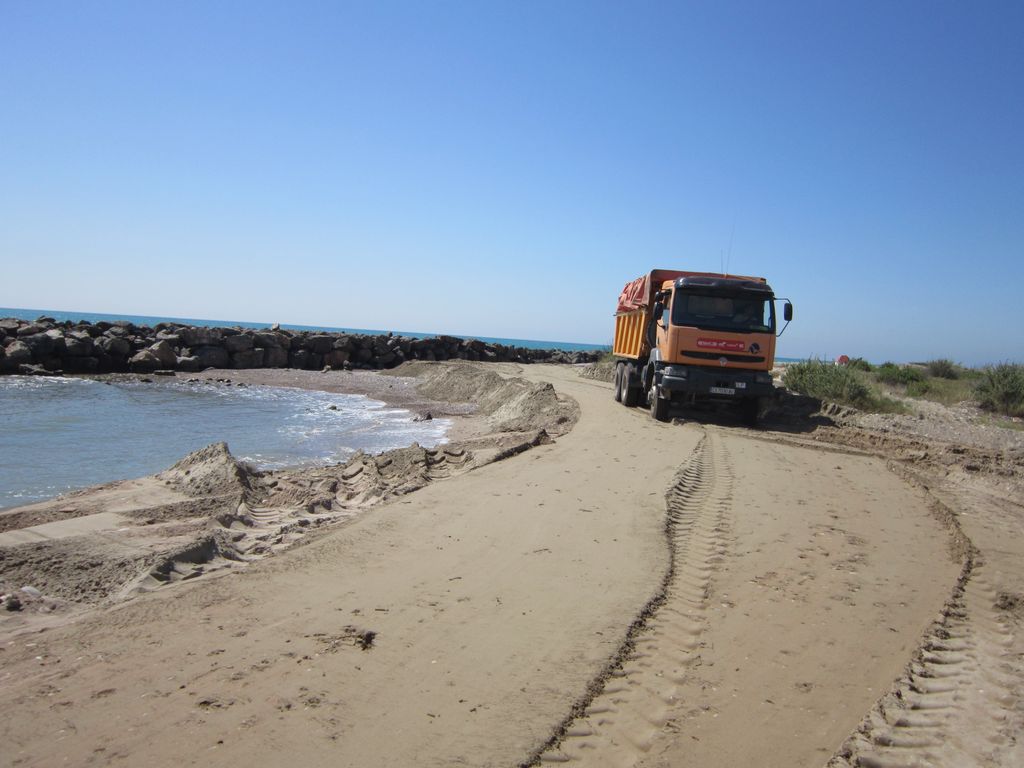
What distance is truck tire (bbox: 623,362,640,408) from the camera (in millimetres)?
17484

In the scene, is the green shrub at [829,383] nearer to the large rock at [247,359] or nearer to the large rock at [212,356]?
the large rock at [247,359]

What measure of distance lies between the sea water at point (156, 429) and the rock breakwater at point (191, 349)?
3.09 m

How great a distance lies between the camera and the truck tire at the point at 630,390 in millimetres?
17484

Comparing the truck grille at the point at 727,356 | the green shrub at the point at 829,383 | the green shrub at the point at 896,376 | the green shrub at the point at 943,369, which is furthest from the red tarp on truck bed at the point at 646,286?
the green shrub at the point at 943,369

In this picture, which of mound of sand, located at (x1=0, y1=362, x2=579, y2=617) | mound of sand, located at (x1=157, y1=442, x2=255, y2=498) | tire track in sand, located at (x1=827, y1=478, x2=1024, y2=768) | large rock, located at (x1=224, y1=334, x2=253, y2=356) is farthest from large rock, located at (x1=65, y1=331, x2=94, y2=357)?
tire track in sand, located at (x1=827, y1=478, x2=1024, y2=768)

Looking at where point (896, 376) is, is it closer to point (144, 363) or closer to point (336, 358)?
point (336, 358)

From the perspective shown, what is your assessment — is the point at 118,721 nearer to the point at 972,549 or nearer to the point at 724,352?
the point at 972,549

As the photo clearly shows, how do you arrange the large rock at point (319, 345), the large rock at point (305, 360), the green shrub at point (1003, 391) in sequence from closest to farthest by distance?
the green shrub at point (1003, 391) < the large rock at point (305, 360) < the large rock at point (319, 345)

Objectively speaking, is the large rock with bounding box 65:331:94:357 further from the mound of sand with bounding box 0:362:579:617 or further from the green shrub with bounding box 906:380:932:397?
the green shrub with bounding box 906:380:932:397

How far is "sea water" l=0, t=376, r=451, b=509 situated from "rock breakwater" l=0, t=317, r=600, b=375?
122 inches

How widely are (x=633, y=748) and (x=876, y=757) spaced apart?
1.14 metres

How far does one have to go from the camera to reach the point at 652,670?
3.97 meters

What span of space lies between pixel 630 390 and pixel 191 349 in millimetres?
21601

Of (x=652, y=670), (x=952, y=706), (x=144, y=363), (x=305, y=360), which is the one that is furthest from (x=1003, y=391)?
(x=144, y=363)
